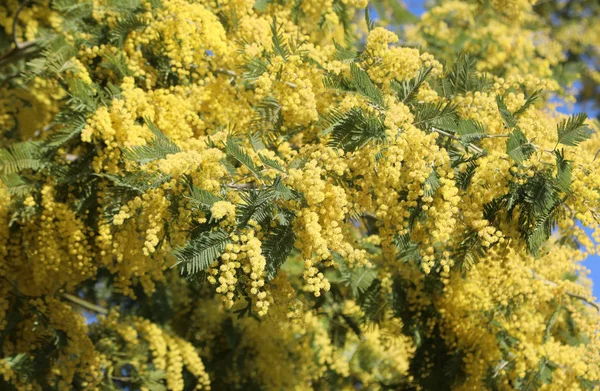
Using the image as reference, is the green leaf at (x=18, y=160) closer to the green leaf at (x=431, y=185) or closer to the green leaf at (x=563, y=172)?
the green leaf at (x=431, y=185)

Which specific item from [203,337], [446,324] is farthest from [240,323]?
[446,324]

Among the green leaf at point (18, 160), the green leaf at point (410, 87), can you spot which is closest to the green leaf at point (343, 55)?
the green leaf at point (410, 87)

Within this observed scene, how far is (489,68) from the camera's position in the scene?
7617 millimetres

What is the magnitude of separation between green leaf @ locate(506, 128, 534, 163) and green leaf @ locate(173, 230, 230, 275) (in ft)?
5.13

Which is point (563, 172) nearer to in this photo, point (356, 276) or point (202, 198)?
point (202, 198)

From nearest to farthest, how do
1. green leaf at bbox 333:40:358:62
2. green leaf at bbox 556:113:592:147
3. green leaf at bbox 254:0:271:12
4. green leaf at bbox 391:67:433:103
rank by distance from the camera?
green leaf at bbox 556:113:592:147, green leaf at bbox 391:67:433:103, green leaf at bbox 333:40:358:62, green leaf at bbox 254:0:271:12

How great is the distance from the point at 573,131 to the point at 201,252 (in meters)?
2.10

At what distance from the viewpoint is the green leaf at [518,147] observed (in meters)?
3.77

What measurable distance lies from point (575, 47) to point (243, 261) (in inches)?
418

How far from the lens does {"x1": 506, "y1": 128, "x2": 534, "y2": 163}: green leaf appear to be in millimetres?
3771

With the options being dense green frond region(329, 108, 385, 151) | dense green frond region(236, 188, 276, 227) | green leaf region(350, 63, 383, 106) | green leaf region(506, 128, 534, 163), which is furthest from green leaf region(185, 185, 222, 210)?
green leaf region(506, 128, 534, 163)

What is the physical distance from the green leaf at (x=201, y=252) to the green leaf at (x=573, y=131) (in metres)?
1.90

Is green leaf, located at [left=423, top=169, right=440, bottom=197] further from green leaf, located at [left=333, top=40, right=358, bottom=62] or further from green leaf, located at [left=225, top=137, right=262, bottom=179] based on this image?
green leaf, located at [left=333, top=40, right=358, bottom=62]

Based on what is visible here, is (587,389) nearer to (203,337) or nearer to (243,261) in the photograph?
(243,261)
